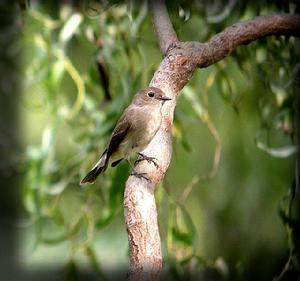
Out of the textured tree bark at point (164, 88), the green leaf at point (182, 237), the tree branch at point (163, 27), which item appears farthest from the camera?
the green leaf at point (182, 237)

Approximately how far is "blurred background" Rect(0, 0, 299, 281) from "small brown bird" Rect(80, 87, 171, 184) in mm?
169

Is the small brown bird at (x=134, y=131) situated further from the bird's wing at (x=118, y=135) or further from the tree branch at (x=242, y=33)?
the tree branch at (x=242, y=33)

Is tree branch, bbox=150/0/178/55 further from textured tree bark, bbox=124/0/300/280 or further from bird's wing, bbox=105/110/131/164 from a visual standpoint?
bird's wing, bbox=105/110/131/164

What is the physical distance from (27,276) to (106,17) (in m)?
0.63

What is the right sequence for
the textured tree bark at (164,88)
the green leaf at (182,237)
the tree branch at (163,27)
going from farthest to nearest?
1. the green leaf at (182,237)
2. the tree branch at (163,27)
3. the textured tree bark at (164,88)

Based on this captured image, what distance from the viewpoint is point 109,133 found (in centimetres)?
194

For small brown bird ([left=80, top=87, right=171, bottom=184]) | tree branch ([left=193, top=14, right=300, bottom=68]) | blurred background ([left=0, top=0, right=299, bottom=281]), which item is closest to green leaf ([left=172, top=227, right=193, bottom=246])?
blurred background ([left=0, top=0, right=299, bottom=281])

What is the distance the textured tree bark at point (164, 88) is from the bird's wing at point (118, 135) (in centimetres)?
16

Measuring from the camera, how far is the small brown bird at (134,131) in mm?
1583

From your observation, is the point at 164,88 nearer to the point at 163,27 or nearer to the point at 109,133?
the point at 163,27

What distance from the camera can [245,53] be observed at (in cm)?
196

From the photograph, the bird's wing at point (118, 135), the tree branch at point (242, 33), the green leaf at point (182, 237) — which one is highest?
the tree branch at point (242, 33)

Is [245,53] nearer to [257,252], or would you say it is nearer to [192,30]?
[192,30]

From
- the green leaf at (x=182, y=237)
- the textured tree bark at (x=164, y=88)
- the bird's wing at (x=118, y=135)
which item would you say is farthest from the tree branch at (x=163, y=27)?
the green leaf at (x=182, y=237)
